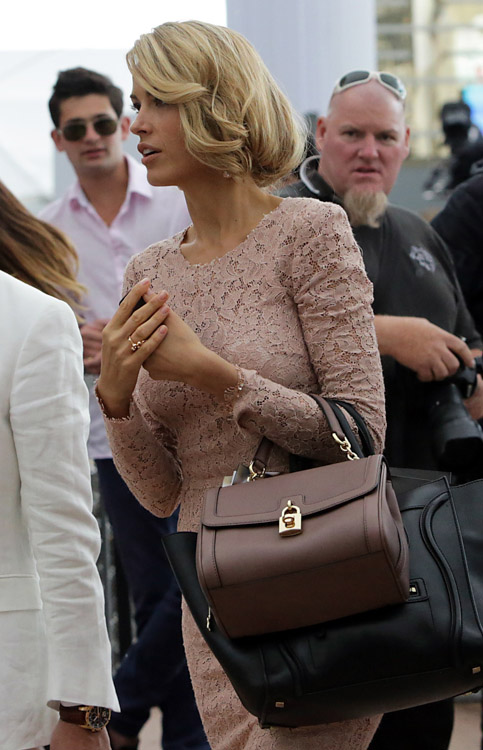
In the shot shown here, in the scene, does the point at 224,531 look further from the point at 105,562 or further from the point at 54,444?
the point at 105,562

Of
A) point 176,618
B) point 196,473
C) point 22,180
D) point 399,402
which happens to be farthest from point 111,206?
point 22,180

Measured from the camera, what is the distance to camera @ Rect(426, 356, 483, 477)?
286 centimetres

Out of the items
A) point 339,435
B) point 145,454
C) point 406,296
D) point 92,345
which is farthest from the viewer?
point 92,345

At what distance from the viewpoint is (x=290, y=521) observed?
1.90 meters

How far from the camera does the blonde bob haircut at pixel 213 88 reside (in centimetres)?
223

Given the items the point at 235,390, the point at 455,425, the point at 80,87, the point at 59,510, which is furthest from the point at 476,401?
the point at 80,87

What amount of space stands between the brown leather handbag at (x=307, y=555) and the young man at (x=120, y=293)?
2.23 m

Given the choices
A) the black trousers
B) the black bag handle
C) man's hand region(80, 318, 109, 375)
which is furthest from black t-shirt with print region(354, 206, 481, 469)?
man's hand region(80, 318, 109, 375)

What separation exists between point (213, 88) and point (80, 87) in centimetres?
237

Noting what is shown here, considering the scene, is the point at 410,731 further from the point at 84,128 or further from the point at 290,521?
the point at 84,128

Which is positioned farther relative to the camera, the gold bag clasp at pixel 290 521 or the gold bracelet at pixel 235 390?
the gold bracelet at pixel 235 390

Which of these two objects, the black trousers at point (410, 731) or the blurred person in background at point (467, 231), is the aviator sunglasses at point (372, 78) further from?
the black trousers at point (410, 731)

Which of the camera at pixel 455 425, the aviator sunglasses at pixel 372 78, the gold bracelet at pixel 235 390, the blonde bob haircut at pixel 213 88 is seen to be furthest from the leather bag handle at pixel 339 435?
the aviator sunglasses at pixel 372 78

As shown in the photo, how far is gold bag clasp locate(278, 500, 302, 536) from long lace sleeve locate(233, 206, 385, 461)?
0.24 meters
